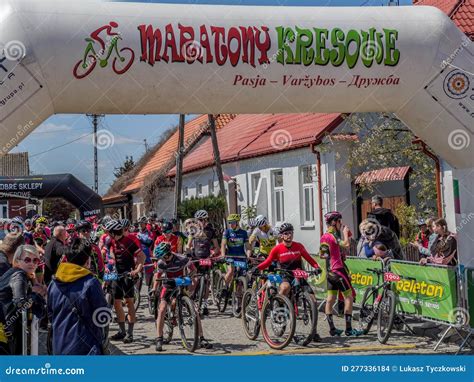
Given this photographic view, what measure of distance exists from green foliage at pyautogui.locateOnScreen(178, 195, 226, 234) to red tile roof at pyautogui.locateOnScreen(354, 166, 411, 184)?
301 inches

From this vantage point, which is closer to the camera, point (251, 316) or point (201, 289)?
point (251, 316)

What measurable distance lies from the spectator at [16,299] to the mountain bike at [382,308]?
5.23 meters

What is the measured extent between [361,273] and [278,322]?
2640 mm

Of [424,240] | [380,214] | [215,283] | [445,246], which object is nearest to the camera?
[445,246]

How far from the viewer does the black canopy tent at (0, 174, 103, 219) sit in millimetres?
30125

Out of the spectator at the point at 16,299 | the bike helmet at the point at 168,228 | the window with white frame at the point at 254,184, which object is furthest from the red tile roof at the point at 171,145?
the spectator at the point at 16,299

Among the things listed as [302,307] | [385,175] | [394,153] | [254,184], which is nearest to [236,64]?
[302,307]

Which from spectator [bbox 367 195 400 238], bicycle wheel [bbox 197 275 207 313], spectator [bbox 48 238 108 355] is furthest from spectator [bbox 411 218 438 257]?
spectator [bbox 48 238 108 355]

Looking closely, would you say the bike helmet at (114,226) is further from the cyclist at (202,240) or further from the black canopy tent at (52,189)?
the black canopy tent at (52,189)

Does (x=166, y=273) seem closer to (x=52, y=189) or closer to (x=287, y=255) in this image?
(x=287, y=255)

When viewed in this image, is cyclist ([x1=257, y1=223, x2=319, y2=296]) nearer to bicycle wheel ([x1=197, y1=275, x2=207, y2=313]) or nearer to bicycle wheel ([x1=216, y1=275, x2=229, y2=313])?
bicycle wheel ([x1=197, y1=275, x2=207, y2=313])

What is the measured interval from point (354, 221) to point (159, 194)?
16.2 m

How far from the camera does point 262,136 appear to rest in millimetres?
26734

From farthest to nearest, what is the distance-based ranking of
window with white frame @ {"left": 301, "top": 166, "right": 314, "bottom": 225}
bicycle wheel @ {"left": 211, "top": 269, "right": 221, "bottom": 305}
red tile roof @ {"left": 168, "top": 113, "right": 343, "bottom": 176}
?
window with white frame @ {"left": 301, "top": 166, "right": 314, "bottom": 225} → red tile roof @ {"left": 168, "top": 113, "right": 343, "bottom": 176} → bicycle wheel @ {"left": 211, "top": 269, "right": 221, "bottom": 305}
